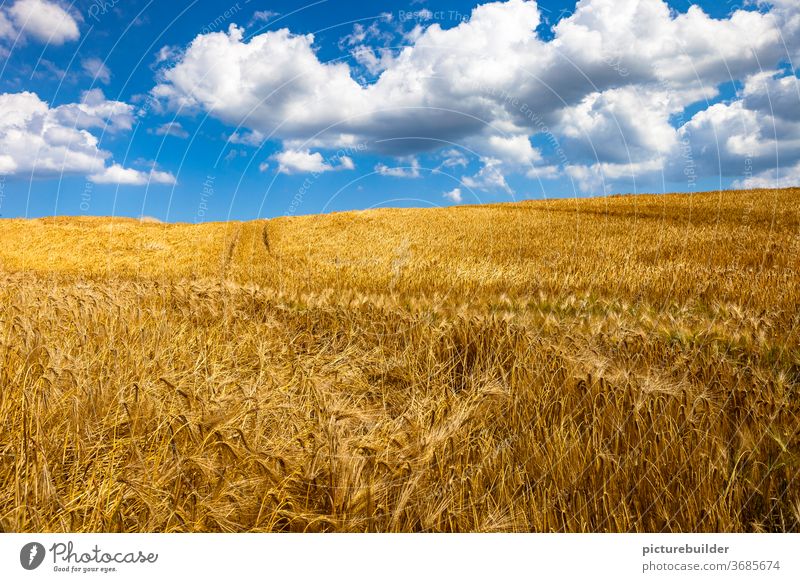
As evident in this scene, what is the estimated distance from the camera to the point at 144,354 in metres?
3.84

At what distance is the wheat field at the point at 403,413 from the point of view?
2193 mm

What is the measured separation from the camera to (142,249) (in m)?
21.4

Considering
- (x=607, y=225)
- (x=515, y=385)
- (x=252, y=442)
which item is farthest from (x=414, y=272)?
(x=607, y=225)

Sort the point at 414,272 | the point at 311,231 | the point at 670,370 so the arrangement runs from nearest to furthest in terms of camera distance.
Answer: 1. the point at 670,370
2. the point at 414,272
3. the point at 311,231

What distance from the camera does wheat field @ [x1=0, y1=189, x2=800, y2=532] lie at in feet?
7.20

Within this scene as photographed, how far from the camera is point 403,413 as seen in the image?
3309 millimetres

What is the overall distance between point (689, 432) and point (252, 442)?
7.63 feet

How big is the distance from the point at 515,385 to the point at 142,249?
71.5ft

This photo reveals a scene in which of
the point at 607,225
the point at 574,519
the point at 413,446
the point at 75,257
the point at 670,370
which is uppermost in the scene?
the point at 607,225

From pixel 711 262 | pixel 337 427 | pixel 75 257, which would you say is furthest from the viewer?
pixel 75 257

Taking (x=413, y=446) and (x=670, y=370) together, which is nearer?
(x=413, y=446)

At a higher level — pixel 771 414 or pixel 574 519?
pixel 771 414

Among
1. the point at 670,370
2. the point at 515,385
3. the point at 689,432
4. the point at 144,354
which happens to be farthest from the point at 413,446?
the point at 144,354

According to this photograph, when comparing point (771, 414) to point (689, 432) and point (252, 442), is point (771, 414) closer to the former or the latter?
point (689, 432)
